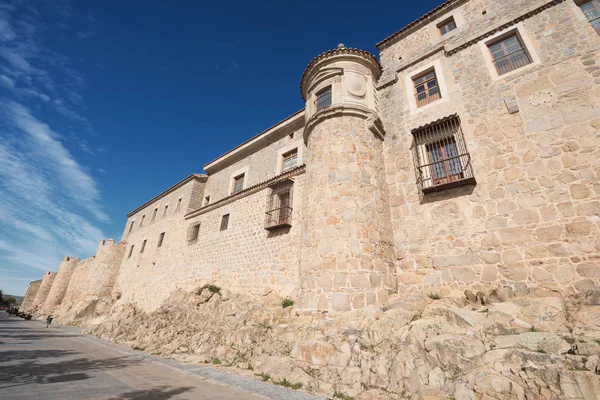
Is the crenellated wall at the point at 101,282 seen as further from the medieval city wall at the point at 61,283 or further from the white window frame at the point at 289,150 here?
the white window frame at the point at 289,150

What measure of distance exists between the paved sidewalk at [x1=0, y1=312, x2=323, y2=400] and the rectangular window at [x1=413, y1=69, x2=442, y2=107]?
357 inches

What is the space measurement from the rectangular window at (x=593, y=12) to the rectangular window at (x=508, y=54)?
4.55ft

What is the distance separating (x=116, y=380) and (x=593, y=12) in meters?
14.3

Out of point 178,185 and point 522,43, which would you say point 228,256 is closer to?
point 178,185

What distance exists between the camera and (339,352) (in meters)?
5.04

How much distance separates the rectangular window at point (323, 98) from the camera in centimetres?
885

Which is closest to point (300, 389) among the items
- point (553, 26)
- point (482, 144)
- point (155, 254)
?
point (482, 144)

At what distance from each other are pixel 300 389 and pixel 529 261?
5.58 meters

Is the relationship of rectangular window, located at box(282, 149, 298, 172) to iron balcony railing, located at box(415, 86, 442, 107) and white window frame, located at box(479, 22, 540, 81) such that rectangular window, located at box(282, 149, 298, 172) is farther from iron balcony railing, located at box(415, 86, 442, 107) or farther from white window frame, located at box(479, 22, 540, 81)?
white window frame, located at box(479, 22, 540, 81)

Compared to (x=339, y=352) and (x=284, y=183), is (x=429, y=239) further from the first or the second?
(x=284, y=183)

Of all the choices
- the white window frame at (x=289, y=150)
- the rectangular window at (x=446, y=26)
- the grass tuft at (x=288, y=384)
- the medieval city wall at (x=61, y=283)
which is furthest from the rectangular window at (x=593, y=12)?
the medieval city wall at (x=61, y=283)

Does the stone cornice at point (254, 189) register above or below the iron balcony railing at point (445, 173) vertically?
above

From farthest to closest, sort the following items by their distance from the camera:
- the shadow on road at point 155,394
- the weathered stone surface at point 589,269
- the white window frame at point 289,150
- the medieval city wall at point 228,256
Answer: the white window frame at point 289,150 < the medieval city wall at point 228,256 < the weathered stone surface at point 589,269 < the shadow on road at point 155,394

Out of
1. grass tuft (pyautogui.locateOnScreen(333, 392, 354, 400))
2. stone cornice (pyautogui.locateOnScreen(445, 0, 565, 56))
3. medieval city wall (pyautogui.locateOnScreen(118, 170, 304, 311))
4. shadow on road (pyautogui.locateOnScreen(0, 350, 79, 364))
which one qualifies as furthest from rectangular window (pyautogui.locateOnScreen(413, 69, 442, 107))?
shadow on road (pyautogui.locateOnScreen(0, 350, 79, 364))
